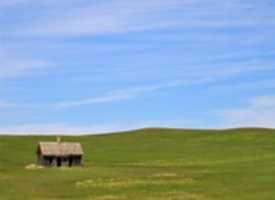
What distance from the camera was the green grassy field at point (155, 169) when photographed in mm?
63000

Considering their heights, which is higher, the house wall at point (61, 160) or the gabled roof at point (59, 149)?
the gabled roof at point (59, 149)

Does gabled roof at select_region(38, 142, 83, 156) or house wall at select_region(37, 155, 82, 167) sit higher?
gabled roof at select_region(38, 142, 83, 156)

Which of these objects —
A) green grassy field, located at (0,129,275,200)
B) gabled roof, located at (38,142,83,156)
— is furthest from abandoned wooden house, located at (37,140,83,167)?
green grassy field, located at (0,129,275,200)

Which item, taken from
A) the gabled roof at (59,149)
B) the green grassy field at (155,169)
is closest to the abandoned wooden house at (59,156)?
the gabled roof at (59,149)

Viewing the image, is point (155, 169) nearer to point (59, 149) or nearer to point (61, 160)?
point (61, 160)

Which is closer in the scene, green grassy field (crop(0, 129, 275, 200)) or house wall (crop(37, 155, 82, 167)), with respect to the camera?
green grassy field (crop(0, 129, 275, 200))

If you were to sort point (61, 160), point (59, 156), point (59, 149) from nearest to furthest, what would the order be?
1. point (59, 156)
2. point (61, 160)
3. point (59, 149)

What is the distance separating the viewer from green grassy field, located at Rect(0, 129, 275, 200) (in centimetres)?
6300

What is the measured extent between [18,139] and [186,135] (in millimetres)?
32221

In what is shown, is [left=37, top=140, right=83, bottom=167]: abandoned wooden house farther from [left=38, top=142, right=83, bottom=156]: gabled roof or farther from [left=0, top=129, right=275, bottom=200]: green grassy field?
[left=0, top=129, right=275, bottom=200]: green grassy field

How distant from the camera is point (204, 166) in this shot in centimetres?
9494

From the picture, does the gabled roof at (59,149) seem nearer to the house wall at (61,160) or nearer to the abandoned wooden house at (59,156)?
the abandoned wooden house at (59,156)

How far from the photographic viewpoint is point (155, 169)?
293ft

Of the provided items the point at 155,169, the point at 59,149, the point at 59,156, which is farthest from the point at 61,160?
the point at 155,169
